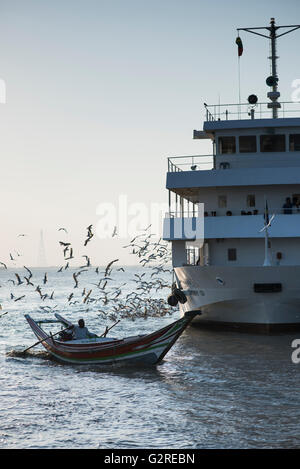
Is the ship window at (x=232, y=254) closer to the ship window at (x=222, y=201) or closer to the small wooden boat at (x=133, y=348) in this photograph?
the ship window at (x=222, y=201)

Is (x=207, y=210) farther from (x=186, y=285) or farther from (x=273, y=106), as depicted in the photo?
(x=273, y=106)

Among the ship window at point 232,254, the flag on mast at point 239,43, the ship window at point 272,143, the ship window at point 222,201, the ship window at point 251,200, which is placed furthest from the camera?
the flag on mast at point 239,43

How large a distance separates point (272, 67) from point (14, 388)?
25439mm

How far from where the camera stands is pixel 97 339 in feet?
77.8

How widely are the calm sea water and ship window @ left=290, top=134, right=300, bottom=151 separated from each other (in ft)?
32.8

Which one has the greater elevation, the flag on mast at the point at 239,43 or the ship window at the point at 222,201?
the flag on mast at the point at 239,43

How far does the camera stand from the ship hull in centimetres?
2647

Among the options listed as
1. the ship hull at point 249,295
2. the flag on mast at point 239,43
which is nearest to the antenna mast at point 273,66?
the flag on mast at point 239,43

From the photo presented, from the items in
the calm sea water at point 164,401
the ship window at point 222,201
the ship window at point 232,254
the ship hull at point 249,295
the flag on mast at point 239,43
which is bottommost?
the calm sea water at point 164,401

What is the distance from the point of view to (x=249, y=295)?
27062 millimetres

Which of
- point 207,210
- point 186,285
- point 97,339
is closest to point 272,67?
point 207,210

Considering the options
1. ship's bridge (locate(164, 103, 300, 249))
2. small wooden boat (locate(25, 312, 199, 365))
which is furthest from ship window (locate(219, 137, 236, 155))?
small wooden boat (locate(25, 312, 199, 365))

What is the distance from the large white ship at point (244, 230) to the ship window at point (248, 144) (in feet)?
0.16

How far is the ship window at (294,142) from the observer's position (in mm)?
31844
